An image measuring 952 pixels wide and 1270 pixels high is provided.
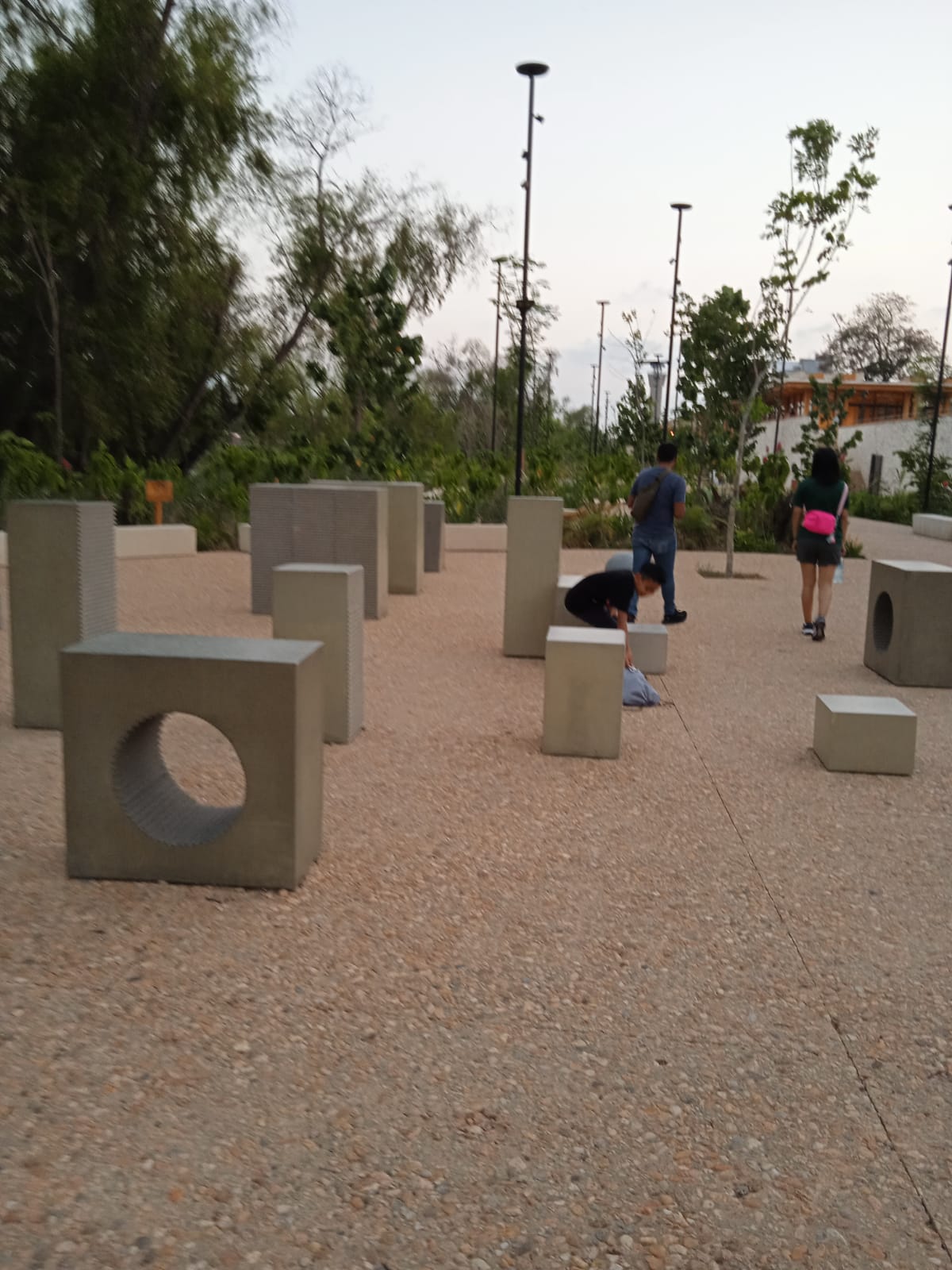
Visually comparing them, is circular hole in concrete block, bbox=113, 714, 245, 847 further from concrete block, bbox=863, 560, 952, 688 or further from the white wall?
the white wall

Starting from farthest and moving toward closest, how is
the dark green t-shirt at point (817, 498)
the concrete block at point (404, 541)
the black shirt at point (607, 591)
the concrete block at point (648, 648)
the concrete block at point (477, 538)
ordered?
1. the concrete block at point (477, 538)
2. the concrete block at point (404, 541)
3. the dark green t-shirt at point (817, 498)
4. the concrete block at point (648, 648)
5. the black shirt at point (607, 591)

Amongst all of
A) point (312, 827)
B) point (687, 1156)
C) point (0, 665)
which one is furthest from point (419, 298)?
point (687, 1156)

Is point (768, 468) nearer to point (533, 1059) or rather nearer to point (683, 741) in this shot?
point (683, 741)

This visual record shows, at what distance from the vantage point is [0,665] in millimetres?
8648

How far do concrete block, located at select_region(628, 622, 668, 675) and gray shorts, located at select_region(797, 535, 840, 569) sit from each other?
199 cm

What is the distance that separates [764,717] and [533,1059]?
191 inches

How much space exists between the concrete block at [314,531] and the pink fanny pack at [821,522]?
14.1ft

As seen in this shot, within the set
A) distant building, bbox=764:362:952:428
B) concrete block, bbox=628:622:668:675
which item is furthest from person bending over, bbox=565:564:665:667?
distant building, bbox=764:362:952:428

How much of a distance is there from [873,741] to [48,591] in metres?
4.82

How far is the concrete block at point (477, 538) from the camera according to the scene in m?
19.8

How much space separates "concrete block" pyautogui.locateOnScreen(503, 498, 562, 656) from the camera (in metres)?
9.41

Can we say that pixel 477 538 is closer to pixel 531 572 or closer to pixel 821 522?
pixel 821 522

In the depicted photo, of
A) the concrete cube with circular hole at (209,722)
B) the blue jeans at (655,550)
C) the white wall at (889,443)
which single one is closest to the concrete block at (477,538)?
the blue jeans at (655,550)

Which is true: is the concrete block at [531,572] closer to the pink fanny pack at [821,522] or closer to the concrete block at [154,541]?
the pink fanny pack at [821,522]
